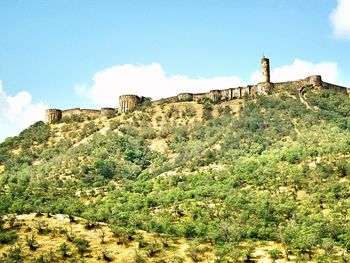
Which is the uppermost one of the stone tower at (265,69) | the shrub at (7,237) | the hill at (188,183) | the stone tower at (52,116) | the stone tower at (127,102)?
the stone tower at (265,69)

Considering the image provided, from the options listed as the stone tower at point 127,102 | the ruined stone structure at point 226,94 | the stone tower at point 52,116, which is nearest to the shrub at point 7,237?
the ruined stone structure at point 226,94

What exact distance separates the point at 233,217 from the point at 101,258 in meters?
14.9

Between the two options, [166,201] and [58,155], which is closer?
[166,201]

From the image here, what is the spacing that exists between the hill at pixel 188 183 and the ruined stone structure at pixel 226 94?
160cm

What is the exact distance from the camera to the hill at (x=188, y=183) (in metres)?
38.0

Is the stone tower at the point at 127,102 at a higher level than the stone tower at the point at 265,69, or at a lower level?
lower

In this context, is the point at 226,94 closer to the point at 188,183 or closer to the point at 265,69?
the point at 265,69

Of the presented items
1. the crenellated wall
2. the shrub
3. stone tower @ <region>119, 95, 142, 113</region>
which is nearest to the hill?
the shrub

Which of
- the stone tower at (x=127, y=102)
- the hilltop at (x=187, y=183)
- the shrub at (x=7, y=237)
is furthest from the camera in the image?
the stone tower at (x=127, y=102)

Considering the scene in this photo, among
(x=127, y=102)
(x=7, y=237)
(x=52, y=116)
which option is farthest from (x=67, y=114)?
(x=7, y=237)

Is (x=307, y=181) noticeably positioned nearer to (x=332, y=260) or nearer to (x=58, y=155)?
(x=332, y=260)

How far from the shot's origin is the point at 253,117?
260ft

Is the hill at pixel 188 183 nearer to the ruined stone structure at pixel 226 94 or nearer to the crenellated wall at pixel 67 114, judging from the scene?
the crenellated wall at pixel 67 114

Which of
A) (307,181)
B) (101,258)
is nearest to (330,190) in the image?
(307,181)
